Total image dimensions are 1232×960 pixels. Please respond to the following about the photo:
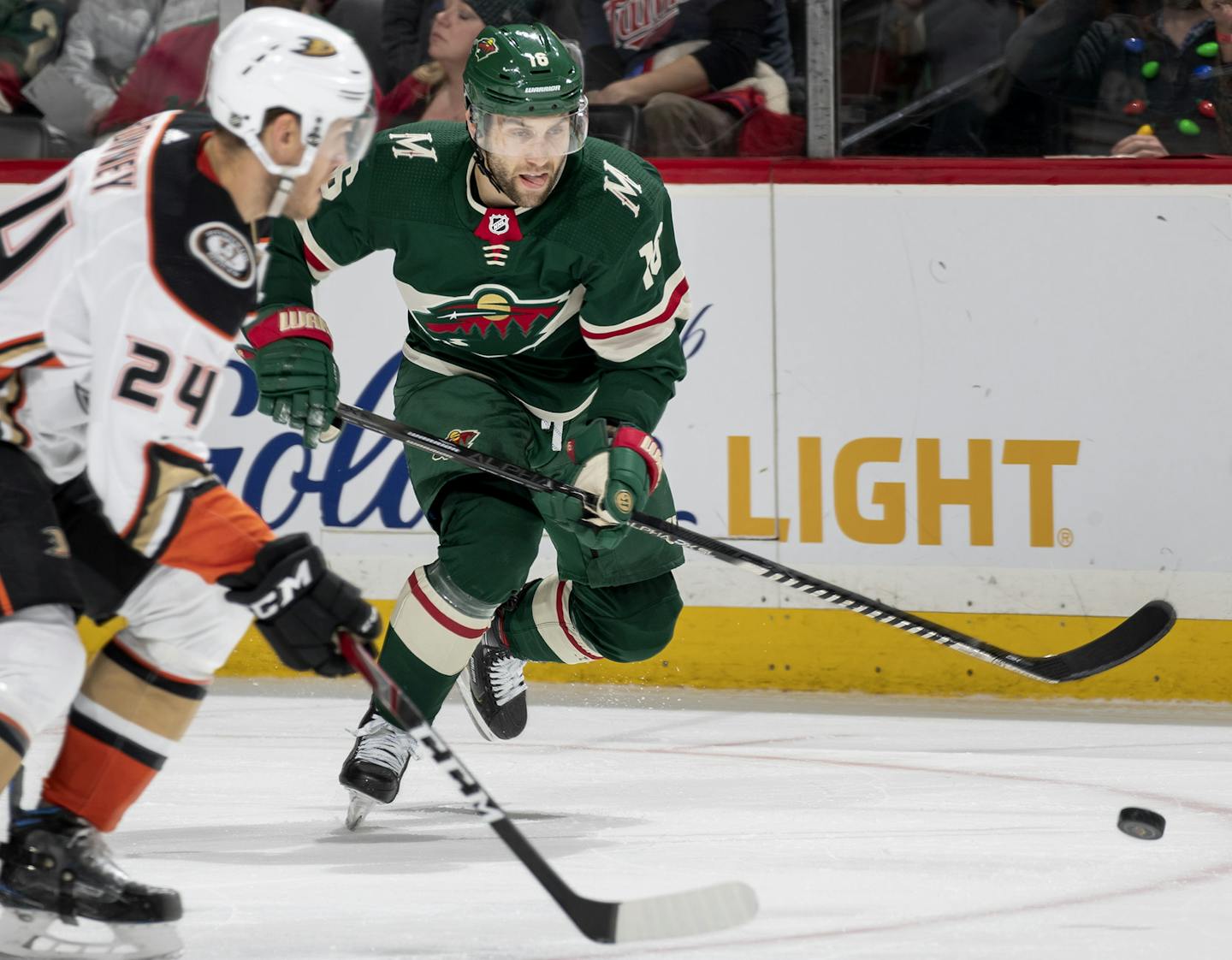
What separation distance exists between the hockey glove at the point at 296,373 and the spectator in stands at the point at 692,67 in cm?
165

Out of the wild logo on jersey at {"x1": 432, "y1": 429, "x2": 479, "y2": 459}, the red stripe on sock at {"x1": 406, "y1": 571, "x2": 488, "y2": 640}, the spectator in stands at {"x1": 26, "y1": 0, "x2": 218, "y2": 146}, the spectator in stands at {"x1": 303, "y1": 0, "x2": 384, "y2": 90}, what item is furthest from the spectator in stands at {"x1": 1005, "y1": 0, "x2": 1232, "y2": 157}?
the spectator in stands at {"x1": 26, "y1": 0, "x2": 218, "y2": 146}

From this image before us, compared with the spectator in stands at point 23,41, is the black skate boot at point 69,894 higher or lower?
higher

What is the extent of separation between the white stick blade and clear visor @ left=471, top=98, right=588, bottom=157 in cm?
132

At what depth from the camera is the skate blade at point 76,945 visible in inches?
80.9

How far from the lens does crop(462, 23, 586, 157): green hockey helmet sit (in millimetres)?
2838

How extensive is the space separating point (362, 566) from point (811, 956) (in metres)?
2.43

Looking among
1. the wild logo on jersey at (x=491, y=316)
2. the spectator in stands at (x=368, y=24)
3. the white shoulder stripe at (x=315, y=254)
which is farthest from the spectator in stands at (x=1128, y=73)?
the white shoulder stripe at (x=315, y=254)

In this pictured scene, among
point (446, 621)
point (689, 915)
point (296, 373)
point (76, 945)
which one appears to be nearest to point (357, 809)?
point (446, 621)

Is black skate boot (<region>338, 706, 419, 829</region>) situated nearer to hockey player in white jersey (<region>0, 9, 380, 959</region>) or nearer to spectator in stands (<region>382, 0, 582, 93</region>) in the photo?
hockey player in white jersey (<region>0, 9, 380, 959</region>)

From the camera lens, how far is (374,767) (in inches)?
111

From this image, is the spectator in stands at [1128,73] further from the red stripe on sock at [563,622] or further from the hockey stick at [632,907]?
the hockey stick at [632,907]

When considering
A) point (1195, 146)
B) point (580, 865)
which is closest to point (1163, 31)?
point (1195, 146)

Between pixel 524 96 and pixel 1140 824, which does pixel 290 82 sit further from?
pixel 1140 824

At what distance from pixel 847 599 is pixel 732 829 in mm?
514
